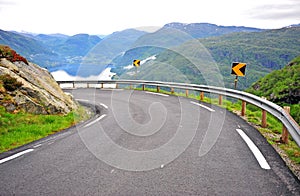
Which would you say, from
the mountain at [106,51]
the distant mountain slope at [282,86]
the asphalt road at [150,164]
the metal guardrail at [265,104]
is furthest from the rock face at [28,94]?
the distant mountain slope at [282,86]

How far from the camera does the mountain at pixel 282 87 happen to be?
2803 inches

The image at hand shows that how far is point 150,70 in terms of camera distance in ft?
495

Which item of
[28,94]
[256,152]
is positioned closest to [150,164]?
[256,152]

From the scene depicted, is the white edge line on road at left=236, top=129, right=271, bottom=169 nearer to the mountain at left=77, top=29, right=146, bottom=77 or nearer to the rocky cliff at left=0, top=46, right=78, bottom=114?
the mountain at left=77, top=29, right=146, bottom=77

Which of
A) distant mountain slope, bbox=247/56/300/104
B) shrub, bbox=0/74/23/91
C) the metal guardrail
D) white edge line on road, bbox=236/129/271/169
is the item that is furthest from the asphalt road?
distant mountain slope, bbox=247/56/300/104

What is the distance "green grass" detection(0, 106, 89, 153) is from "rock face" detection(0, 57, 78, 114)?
0.63m

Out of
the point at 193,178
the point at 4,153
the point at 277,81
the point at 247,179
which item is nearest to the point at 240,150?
the point at 247,179

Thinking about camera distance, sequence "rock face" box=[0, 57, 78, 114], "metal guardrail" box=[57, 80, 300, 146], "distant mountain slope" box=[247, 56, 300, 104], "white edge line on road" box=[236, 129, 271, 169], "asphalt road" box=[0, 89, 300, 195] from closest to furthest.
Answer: "asphalt road" box=[0, 89, 300, 195]
"white edge line on road" box=[236, 129, 271, 169]
"metal guardrail" box=[57, 80, 300, 146]
"rock face" box=[0, 57, 78, 114]
"distant mountain slope" box=[247, 56, 300, 104]

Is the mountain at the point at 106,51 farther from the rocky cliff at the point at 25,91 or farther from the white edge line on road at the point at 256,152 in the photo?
the white edge line on road at the point at 256,152

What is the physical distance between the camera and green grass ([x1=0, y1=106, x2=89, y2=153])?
740 centimetres

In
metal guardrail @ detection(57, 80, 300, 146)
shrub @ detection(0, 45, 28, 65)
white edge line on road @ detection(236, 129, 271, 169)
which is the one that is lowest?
white edge line on road @ detection(236, 129, 271, 169)

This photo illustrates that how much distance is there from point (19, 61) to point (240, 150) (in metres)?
12.0

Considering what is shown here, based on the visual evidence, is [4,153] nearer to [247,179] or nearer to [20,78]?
[247,179]

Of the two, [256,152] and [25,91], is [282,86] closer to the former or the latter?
[25,91]
